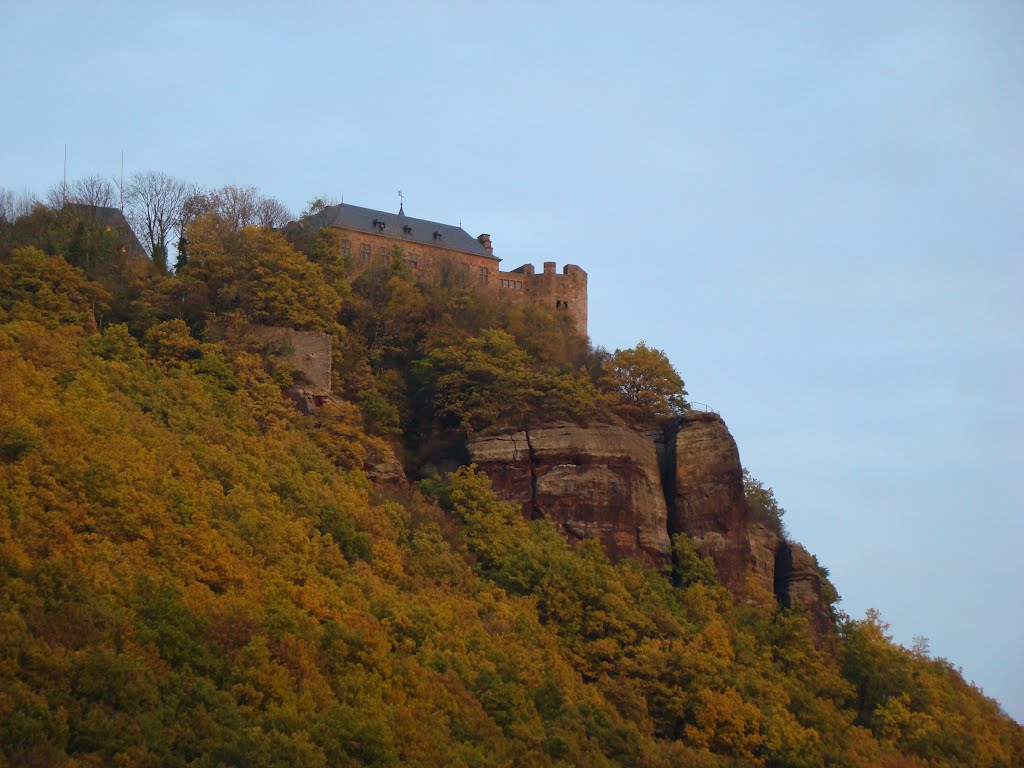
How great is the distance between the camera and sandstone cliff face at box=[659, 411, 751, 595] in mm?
52156

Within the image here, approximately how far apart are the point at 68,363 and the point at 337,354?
1233 cm

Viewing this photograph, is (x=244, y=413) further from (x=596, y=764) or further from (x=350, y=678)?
(x=596, y=764)

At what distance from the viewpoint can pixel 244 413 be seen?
46.1 meters

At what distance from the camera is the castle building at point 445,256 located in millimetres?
65000

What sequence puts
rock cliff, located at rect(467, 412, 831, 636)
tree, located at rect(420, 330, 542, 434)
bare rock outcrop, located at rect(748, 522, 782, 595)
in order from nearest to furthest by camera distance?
rock cliff, located at rect(467, 412, 831, 636) < tree, located at rect(420, 330, 542, 434) < bare rock outcrop, located at rect(748, 522, 782, 595)

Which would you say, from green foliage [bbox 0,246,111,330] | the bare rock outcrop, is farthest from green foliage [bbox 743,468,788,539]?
green foliage [bbox 0,246,111,330]

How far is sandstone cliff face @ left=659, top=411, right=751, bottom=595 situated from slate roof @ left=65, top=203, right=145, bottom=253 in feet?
83.3

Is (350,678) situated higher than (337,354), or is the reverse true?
(337,354)

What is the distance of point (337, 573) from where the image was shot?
39.7m

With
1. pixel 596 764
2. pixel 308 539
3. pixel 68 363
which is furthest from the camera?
pixel 68 363

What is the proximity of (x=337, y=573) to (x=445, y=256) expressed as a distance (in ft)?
98.7

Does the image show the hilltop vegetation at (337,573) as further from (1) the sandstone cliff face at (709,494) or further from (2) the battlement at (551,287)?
(2) the battlement at (551,287)

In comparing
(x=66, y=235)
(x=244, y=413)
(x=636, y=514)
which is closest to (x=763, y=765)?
(x=636, y=514)

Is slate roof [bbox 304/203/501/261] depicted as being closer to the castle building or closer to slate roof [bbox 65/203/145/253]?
the castle building
